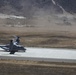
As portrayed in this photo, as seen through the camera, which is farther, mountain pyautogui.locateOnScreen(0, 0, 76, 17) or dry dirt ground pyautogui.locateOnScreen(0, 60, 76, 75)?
mountain pyautogui.locateOnScreen(0, 0, 76, 17)

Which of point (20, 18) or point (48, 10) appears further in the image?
point (48, 10)

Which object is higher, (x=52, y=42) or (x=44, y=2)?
(x=44, y=2)

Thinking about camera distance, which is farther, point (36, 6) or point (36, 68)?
point (36, 6)

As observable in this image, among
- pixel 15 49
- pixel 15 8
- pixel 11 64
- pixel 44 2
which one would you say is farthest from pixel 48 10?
pixel 11 64

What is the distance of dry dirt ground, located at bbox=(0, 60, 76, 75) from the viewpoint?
62.4ft

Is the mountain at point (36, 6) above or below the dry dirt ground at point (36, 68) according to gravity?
above

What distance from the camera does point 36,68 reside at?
791 inches

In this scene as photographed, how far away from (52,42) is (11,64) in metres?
23.3

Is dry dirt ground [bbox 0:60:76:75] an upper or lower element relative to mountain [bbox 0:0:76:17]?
lower

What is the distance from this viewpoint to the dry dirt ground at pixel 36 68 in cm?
1903

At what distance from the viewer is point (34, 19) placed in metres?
90.1

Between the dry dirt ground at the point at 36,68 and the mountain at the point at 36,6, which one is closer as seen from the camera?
the dry dirt ground at the point at 36,68

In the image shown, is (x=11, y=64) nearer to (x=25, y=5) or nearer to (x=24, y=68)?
(x=24, y=68)

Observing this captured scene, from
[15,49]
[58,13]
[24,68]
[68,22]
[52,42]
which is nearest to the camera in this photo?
[24,68]
